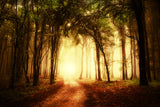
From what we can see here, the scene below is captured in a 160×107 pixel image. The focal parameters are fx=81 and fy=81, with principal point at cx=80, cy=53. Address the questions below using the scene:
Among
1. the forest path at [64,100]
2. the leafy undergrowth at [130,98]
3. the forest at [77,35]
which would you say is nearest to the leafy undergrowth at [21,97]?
the forest at [77,35]

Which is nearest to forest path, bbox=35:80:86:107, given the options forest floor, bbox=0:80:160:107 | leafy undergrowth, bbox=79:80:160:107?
forest floor, bbox=0:80:160:107

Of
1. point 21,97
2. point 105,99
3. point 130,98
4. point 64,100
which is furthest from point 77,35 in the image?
point 130,98

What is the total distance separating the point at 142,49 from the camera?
7.34m

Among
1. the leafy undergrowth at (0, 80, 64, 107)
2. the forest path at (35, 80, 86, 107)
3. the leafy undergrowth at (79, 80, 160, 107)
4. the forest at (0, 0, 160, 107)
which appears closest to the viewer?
the leafy undergrowth at (79, 80, 160, 107)

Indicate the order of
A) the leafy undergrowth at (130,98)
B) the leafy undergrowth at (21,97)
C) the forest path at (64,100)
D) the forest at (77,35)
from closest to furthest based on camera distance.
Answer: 1. the leafy undergrowth at (130,98)
2. the forest path at (64,100)
3. the leafy undergrowth at (21,97)
4. the forest at (77,35)

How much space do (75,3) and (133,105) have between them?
30.0 ft

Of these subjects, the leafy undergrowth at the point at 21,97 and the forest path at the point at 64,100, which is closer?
the forest path at the point at 64,100

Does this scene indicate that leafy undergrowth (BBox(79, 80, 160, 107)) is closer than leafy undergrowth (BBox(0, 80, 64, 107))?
Yes

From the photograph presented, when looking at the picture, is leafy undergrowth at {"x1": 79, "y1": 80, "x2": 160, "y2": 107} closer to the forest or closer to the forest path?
the forest

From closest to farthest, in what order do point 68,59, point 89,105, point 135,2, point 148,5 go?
1. point 89,105
2. point 135,2
3. point 148,5
4. point 68,59

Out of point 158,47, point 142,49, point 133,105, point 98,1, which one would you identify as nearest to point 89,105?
point 133,105

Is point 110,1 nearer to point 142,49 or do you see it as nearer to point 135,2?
point 135,2

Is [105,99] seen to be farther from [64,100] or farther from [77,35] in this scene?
[77,35]

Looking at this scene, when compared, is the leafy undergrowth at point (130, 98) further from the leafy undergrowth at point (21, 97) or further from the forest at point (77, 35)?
the leafy undergrowth at point (21, 97)
